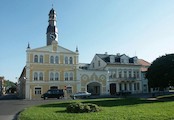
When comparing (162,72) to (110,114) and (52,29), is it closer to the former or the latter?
(110,114)

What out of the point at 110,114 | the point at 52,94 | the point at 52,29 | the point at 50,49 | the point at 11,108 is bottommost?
the point at 11,108

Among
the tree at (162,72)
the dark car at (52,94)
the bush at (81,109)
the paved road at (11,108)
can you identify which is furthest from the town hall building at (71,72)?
the bush at (81,109)

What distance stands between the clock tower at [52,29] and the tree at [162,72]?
35075 millimetres

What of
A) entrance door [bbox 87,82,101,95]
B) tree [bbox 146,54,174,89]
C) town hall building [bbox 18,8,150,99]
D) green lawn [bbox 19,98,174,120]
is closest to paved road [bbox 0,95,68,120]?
green lawn [bbox 19,98,174,120]

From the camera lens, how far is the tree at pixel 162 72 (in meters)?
33.2

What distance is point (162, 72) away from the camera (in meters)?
33.6

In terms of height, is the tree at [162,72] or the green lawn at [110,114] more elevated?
the tree at [162,72]

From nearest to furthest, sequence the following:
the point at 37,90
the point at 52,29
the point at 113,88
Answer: the point at 37,90 → the point at 113,88 → the point at 52,29

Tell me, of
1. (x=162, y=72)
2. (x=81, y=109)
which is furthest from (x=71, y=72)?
(x=81, y=109)

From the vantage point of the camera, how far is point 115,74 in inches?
2494

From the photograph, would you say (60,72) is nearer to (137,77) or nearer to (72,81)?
(72,81)

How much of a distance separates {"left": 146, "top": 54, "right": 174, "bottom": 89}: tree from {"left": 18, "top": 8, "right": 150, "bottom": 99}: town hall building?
25.0 meters

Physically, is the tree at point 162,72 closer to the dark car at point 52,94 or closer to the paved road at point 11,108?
the paved road at point 11,108

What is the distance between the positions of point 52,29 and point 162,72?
125 feet
